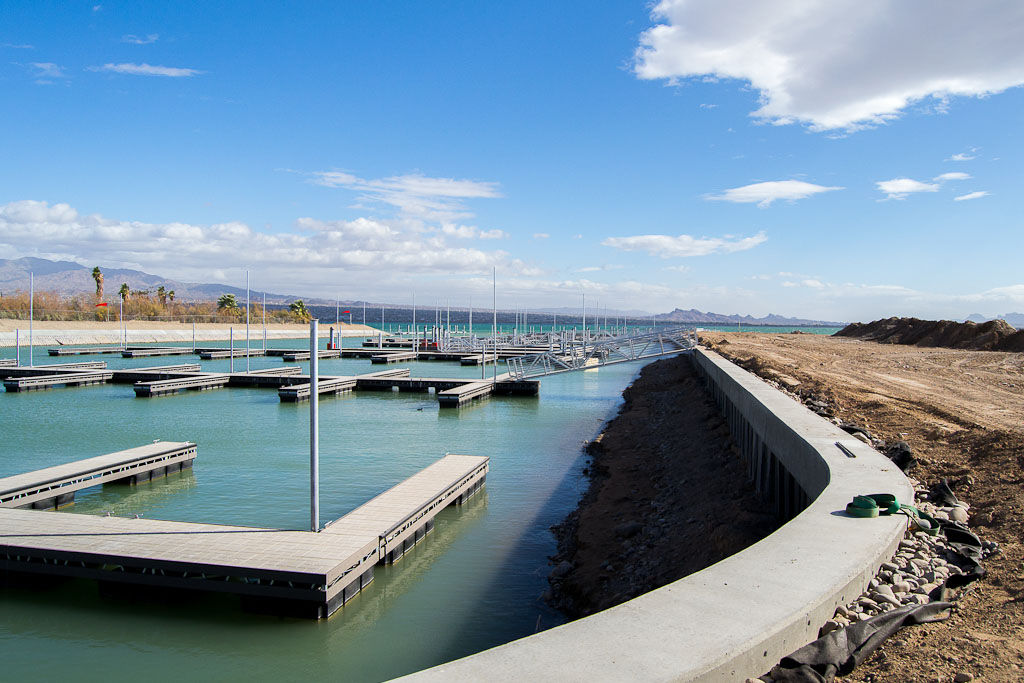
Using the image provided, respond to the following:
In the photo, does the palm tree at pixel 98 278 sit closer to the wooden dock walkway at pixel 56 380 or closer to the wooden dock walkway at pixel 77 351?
the wooden dock walkway at pixel 77 351

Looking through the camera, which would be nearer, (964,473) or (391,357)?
(964,473)

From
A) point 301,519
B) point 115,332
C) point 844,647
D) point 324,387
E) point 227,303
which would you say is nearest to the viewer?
point 844,647

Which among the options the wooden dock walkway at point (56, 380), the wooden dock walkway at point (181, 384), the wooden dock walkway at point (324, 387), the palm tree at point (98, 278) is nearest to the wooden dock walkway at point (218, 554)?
the wooden dock walkway at point (324, 387)

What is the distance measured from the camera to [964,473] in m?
8.99

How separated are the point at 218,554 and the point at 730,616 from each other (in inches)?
292

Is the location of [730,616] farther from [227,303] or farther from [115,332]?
A: [227,303]

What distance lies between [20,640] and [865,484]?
10.3 meters

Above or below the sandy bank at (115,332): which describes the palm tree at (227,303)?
above

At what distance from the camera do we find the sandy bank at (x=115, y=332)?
232 ft

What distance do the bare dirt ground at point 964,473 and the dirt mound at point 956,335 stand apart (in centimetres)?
2612

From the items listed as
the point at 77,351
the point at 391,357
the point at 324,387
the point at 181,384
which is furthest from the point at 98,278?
the point at 324,387

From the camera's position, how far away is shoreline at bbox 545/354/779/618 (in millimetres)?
9945

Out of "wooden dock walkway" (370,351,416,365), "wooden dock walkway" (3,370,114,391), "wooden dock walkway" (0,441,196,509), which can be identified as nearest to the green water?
"wooden dock walkway" (0,441,196,509)

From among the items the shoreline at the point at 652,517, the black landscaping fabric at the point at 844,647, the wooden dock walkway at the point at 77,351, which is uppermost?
the black landscaping fabric at the point at 844,647
